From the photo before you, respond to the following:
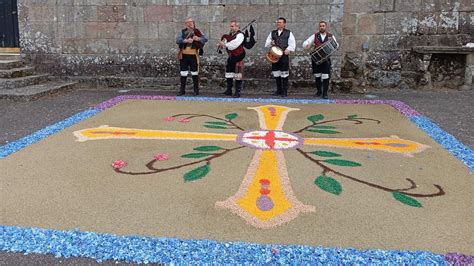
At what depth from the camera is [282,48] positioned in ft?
23.0

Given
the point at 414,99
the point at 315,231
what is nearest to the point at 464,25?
the point at 414,99

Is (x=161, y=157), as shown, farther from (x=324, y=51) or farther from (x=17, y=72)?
(x=17, y=72)

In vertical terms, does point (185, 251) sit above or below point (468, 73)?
below

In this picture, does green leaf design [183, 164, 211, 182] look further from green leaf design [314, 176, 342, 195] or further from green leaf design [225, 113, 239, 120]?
green leaf design [225, 113, 239, 120]

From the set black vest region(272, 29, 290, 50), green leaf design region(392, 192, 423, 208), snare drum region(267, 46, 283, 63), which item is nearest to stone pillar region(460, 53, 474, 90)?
black vest region(272, 29, 290, 50)

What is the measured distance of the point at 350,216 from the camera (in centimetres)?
265

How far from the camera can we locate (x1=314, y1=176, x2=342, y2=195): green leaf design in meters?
3.04

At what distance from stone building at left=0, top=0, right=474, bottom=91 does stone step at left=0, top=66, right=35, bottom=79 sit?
0.85 feet

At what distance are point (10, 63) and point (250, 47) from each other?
427 cm

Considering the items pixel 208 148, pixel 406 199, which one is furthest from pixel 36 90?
pixel 406 199

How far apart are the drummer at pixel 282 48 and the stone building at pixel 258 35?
18.4 inches

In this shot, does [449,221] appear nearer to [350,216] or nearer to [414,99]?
[350,216]

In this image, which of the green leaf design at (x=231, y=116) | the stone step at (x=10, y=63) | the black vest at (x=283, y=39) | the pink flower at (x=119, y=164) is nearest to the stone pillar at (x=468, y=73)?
the black vest at (x=283, y=39)

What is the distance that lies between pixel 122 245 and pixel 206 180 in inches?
41.2
